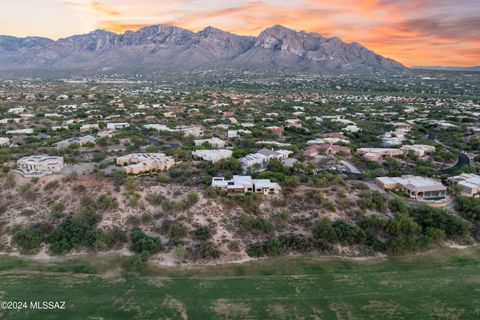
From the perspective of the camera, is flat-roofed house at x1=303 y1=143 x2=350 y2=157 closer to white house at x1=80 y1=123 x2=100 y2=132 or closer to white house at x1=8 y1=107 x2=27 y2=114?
white house at x1=80 y1=123 x2=100 y2=132

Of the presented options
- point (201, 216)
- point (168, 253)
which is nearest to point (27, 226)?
point (168, 253)

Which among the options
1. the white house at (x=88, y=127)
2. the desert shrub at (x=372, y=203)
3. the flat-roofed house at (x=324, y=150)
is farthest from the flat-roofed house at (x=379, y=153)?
the white house at (x=88, y=127)

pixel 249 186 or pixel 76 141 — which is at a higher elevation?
pixel 76 141

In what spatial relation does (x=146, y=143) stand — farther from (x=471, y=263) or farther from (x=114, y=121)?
(x=471, y=263)

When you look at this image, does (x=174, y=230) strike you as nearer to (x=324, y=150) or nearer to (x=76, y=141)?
(x=324, y=150)

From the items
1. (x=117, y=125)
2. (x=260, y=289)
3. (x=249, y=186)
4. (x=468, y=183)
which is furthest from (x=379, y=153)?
(x=117, y=125)

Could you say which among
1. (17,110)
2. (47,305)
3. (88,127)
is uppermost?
(17,110)

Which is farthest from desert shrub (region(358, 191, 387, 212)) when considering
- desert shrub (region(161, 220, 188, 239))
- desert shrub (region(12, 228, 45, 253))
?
desert shrub (region(12, 228, 45, 253))
